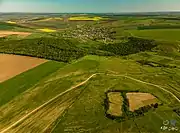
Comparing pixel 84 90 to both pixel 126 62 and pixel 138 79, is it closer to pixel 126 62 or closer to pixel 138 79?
pixel 138 79

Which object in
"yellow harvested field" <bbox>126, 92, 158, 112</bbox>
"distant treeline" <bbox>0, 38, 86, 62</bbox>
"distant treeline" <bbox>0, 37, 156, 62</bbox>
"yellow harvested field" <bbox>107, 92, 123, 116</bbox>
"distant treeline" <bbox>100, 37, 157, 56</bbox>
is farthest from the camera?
"distant treeline" <bbox>100, 37, 157, 56</bbox>

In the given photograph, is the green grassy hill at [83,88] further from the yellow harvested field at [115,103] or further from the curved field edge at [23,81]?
the yellow harvested field at [115,103]

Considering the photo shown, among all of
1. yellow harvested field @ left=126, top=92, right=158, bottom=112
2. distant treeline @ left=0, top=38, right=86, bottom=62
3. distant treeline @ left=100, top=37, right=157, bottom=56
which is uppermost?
yellow harvested field @ left=126, top=92, right=158, bottom=112

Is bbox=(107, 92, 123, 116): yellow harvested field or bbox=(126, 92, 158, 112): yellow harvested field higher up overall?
bbox=(126, 92, 158, 112): yellow harvested field

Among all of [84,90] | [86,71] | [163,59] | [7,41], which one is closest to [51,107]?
[84,90]

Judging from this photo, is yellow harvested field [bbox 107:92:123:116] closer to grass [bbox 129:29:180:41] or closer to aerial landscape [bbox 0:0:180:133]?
aerial landscape [bbox 0:0:180:133]

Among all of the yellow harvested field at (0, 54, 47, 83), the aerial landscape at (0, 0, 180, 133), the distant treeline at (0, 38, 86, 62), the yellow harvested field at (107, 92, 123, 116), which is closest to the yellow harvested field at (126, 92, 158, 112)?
the aerial landscape at (0, 0, 180, 133)
